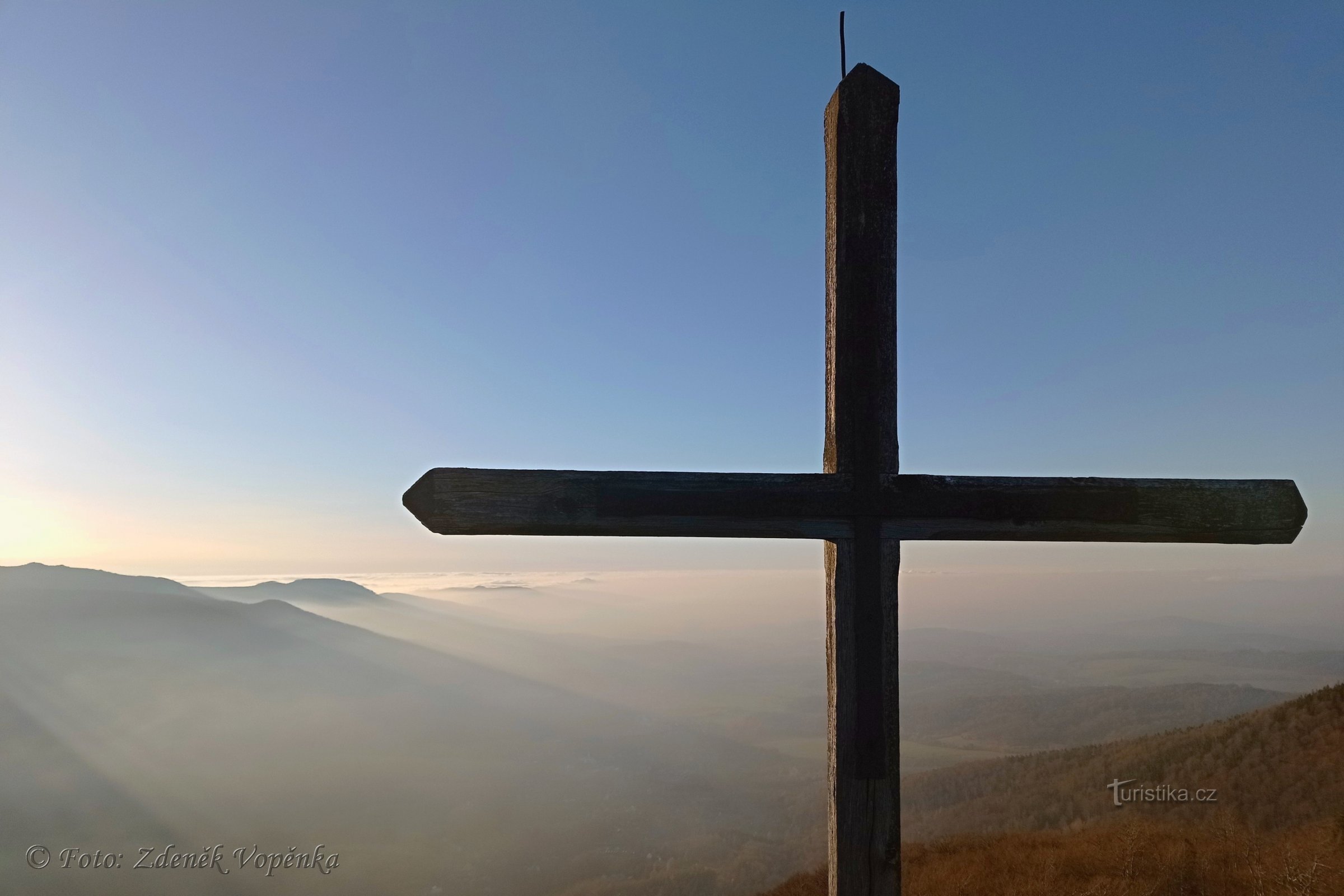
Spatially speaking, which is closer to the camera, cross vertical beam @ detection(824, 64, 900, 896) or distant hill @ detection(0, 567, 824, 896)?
cross vertical beam @ detection(824, 64, 900, 896)

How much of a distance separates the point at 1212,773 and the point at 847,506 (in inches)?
459

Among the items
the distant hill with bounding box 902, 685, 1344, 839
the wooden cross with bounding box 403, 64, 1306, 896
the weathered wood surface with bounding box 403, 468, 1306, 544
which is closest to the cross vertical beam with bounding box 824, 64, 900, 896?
the wooden cross with bounding box 403, 64, 1306, 896

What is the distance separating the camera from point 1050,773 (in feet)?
55.1

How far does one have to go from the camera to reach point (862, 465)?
352 centimetres

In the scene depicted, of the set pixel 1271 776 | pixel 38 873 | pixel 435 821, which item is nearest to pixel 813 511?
pixel 1271 776

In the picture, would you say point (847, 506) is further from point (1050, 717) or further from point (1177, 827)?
point (1050, 717)

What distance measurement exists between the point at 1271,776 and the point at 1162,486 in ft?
32.2

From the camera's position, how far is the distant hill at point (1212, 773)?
939 centimetres

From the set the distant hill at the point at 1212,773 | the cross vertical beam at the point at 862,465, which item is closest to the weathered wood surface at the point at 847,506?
the cross vertical beam at the point at 862,465

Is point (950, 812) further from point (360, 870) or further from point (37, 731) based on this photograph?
point (37, 731)

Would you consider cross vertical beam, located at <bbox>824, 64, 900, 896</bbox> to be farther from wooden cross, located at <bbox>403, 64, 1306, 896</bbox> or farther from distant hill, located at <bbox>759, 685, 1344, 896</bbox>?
distant hill, located at <bbox>759, 685, 1344, 896</bbox>

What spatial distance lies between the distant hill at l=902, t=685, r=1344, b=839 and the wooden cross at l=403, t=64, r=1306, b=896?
275 inches

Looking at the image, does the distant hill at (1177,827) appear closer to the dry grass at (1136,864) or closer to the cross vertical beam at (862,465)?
the dry grass at (1136,864)

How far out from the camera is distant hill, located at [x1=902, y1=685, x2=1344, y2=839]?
30.8 ft
